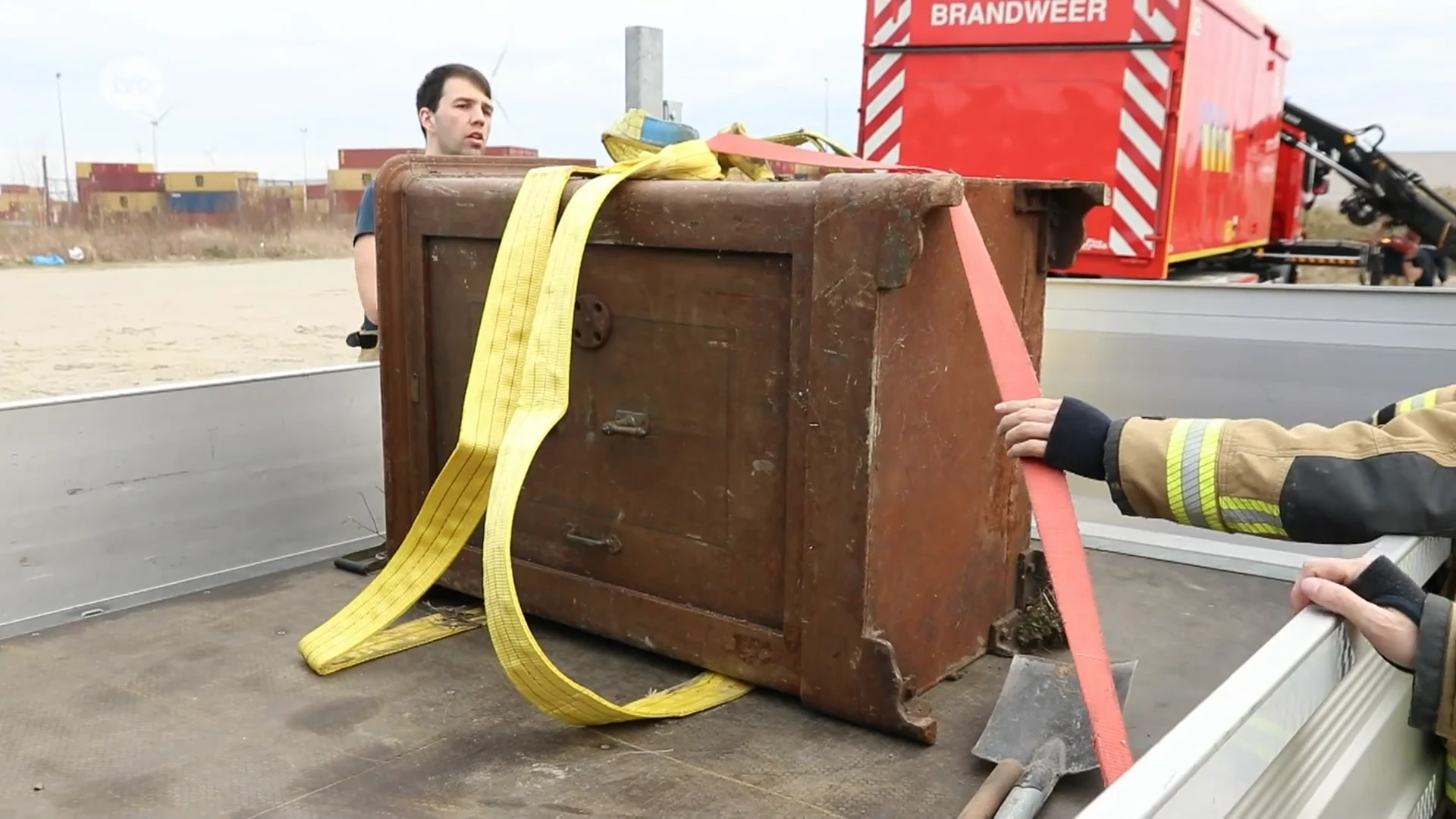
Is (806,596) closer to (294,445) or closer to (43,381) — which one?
(294,445)

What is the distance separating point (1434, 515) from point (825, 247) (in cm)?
95

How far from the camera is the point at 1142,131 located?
4.96 meters

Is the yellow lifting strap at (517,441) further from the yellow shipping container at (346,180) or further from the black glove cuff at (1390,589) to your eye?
the yellow shipping container at (346,180)

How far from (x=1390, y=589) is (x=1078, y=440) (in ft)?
1.32

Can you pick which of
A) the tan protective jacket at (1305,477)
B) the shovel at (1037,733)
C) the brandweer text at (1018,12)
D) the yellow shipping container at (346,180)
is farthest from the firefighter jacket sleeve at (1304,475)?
the yellow shipping container at (346,180)

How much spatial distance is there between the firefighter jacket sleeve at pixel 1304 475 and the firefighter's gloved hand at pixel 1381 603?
0.11 meters

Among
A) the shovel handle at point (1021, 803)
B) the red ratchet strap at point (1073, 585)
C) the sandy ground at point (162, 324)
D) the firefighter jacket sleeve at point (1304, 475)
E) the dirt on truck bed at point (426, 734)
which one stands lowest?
the sandy ground at point (162, 324)

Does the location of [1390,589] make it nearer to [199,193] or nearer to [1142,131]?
[1142,131]

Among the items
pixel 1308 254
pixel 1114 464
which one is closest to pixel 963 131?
pixel 1308 254

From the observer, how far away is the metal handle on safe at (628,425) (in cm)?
224

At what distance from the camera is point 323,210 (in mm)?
22922

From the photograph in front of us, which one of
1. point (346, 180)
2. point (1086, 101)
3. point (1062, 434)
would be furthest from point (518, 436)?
point (346, 180)

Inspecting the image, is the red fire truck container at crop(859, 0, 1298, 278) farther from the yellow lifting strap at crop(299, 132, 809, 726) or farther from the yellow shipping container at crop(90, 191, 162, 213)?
the yellow shipping container at crop(90, 191, 162, 213)

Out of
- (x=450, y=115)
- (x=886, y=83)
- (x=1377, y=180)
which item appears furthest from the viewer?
(x=1377, y=180)
